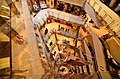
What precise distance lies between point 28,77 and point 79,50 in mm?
4698

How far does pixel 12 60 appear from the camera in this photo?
342 centimetres


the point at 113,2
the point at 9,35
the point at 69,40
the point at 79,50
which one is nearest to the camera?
the point at 9,35

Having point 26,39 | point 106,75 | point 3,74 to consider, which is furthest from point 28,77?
point 106,75

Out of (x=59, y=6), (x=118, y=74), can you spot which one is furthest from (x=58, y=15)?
(x=118, y=74)

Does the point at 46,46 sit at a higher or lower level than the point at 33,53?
higher

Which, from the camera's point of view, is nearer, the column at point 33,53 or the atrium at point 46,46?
the column at point 33,53

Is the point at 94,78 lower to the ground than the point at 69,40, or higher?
lower

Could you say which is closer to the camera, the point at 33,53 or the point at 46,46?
the point at 33,53

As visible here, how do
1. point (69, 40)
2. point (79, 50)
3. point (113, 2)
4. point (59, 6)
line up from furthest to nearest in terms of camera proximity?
point (59, 6), point (69, 40), point (79, 50), point (113, 2)

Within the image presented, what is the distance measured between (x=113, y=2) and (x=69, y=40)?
482 centimetres

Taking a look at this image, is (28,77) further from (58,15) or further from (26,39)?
(58,15)

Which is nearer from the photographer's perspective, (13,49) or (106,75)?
(13,49)

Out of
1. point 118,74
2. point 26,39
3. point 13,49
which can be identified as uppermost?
point 26,39

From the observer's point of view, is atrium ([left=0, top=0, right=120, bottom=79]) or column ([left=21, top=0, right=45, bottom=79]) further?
atrium ([left=0, top=0, right=120, bottom=79])
